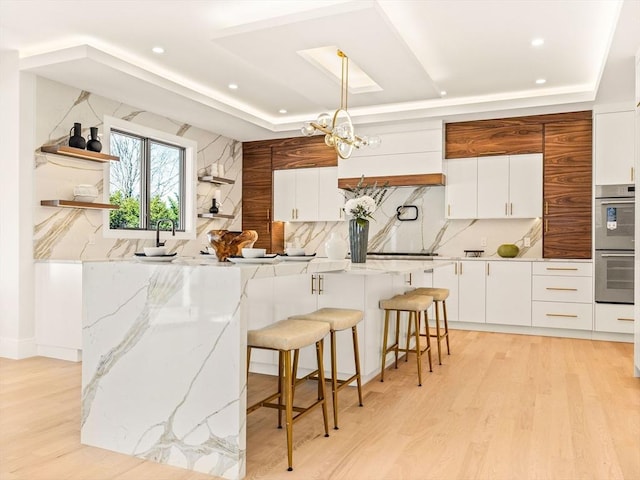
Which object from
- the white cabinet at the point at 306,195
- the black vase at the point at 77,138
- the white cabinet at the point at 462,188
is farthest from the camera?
the white cabinet at the point at 306,195

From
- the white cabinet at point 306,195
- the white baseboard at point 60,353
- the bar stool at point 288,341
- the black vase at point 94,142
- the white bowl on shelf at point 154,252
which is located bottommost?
the white baseboard at point 60,353

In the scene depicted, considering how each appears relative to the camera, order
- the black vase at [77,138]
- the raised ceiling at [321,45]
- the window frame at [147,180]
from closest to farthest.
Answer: the raised ceiling at [321,45]
the black vase at [77,138]
the window frame at [147,180]

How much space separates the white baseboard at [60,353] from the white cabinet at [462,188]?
422 cm

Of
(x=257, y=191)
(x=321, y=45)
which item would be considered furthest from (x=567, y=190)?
(x=257, y=191)

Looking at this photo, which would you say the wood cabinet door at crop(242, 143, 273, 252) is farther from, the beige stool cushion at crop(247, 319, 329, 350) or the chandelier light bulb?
the beige stool cushion at crop(247, 319, 329, 350)

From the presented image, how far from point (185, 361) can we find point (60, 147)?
2.96 m

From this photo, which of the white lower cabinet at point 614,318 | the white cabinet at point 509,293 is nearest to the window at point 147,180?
the white cabinet at point 509,293

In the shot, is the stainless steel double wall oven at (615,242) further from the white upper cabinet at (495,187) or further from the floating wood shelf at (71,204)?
the floating wood shelf at (71,204)

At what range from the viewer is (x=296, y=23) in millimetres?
3473

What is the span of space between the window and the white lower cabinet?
4685mm

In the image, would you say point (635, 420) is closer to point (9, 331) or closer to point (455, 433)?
point (455, 433)

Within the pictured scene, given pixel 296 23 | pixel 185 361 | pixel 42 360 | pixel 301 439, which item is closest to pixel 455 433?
pixel 301 439

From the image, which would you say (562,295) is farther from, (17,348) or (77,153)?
(17,348)

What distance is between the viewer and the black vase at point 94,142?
186 inches
